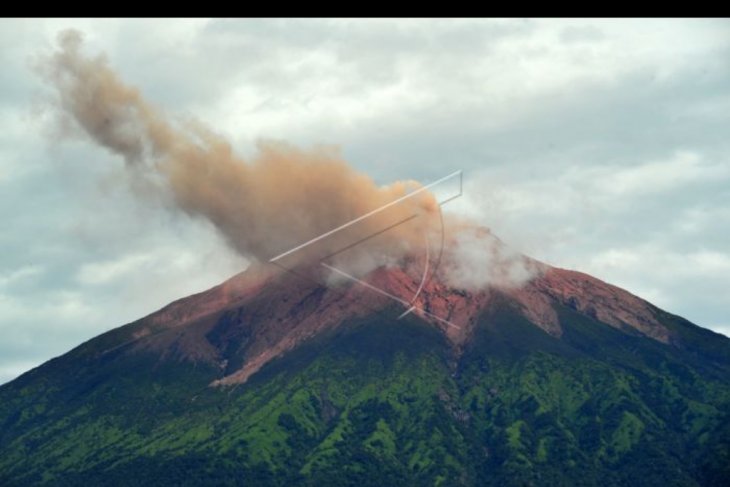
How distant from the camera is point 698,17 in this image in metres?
7.13
